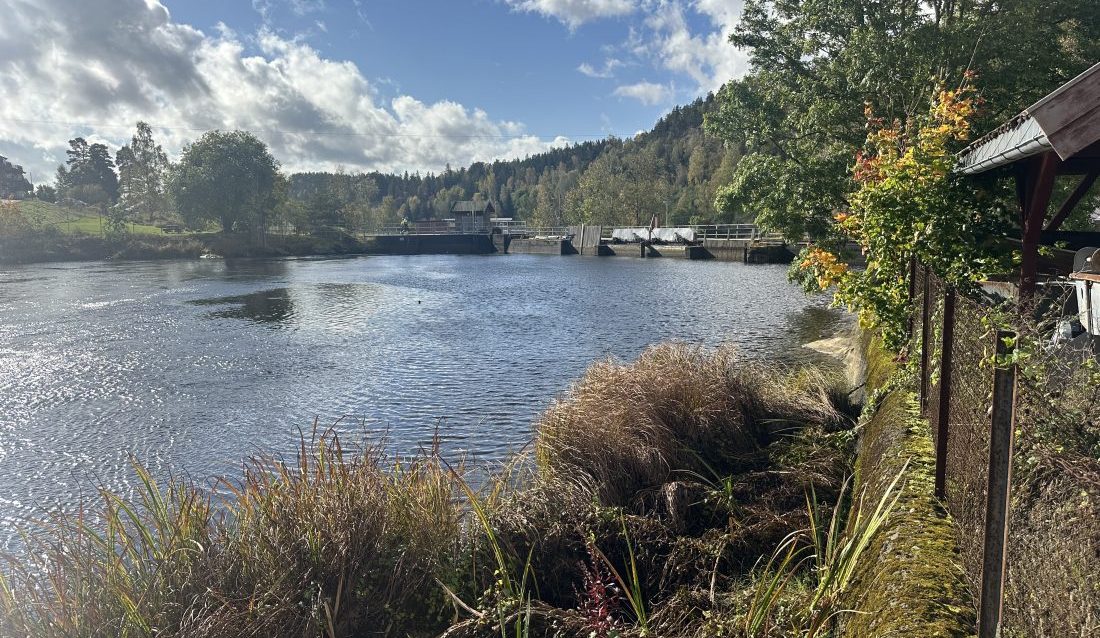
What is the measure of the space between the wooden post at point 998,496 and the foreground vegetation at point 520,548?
0.90 metres

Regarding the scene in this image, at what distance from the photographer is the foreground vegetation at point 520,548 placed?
3.82 metres

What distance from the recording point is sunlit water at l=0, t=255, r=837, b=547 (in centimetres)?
1034

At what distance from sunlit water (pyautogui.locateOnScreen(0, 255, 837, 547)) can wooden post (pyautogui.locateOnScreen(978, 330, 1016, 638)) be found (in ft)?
16.5

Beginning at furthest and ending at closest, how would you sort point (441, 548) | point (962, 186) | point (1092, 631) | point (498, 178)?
point (498, 178), point (962, 186), point (441, 548), point (1092, 631)

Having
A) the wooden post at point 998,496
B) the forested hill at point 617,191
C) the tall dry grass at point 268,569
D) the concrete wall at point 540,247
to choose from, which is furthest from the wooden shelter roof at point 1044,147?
the concrete wall at point 540,247

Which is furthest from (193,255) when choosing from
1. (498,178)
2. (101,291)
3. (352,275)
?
(498,178)

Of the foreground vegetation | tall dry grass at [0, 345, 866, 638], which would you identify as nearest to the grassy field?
tall dry grass at [0, 345, 866, 638]

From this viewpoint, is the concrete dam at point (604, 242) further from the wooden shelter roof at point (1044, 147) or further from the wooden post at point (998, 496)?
the wooden post at point (998, 496)

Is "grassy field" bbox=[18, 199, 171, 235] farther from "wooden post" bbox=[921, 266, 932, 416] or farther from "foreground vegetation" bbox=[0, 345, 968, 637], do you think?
"wooden post" bbox=[921, 266, 932, 416]

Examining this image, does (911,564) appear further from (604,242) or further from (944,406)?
(604,242)

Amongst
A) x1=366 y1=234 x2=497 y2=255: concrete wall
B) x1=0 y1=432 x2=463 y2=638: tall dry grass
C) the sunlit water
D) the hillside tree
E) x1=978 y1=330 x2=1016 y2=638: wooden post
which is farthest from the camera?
x1=366 y1=234 x2=497 y2=255: concrete wall

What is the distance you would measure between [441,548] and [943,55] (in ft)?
48.8

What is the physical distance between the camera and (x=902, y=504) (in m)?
3.97

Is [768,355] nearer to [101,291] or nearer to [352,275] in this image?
[101,291]
